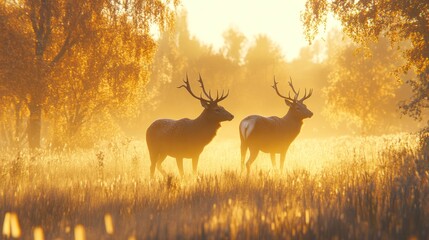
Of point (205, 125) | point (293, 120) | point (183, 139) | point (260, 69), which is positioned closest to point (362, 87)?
point (260, 69)

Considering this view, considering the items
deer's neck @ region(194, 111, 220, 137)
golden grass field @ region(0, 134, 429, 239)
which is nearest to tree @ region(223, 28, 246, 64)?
deer's neck @ region(194, 111, 220, 137)

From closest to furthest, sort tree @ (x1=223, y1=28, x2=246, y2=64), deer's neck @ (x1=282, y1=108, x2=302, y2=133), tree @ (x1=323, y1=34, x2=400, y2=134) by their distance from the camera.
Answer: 1. deer's neck @ (x1=282, y1=108, x2=302, y2=133)
2. tree @ (x1=323, y1=34, x2=400, y2=134)
3. tree @ (x1=223, y1=28, x2=246, y2=64)

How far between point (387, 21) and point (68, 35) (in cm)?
976

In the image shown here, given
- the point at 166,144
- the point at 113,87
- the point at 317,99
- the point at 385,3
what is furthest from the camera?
the point at 317,99

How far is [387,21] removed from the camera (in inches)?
449

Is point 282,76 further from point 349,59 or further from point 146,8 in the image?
point 146,8

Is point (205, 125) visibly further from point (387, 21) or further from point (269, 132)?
point (387, 21)

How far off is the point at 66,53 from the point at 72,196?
32.7 ft

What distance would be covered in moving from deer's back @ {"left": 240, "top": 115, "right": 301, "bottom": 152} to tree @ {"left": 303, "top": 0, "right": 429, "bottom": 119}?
3234mm

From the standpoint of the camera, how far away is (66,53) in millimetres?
14531

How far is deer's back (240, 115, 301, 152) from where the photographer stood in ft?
33.5

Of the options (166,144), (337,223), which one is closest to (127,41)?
(166,144)

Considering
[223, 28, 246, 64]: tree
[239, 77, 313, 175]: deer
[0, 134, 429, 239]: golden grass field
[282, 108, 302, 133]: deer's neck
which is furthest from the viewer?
[223, 28, 246, 64]: tree

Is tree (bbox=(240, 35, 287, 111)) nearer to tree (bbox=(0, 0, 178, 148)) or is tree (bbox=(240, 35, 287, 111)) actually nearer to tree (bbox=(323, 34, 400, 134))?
tree (bbox=(323, 34, 400, 134))
